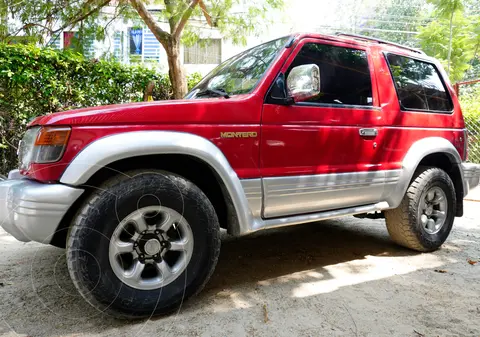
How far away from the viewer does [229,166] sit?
2359 millimetres

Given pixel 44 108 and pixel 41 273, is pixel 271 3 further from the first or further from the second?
pixel 41 273

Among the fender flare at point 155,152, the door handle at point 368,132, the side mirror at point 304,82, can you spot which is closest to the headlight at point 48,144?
the fender flare at point 155,152

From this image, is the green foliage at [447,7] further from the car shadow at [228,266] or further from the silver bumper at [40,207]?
the silver bumper at [40,207]

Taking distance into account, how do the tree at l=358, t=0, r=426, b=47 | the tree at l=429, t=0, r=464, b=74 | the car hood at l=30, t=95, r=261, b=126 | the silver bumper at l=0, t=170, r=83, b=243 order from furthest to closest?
1. the tree at l=358, t=0, r=426, b=47
2. the tree at l=429, t=0, r=464, b=74
3. the car hood at l=30, t=95, r=261, b=126
4. the silver bumper at l=0, t=170, r=83, b=243

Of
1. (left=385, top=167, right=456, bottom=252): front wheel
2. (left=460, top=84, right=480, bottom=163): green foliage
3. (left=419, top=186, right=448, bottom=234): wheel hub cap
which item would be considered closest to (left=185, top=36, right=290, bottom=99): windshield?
(left=385, top=167, right=456, bottom=252): front wheel

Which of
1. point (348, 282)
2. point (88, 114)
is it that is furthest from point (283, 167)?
point (88, 114)

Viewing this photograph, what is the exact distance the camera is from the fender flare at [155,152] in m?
1.99

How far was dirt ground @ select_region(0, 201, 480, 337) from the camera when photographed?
2094 millimetres

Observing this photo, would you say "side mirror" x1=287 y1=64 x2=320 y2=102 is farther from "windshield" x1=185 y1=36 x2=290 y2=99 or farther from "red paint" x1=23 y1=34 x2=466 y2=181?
"windshield" x1=185 y1=36 x2=290 y2=99

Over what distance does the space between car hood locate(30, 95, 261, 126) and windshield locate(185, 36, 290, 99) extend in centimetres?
25

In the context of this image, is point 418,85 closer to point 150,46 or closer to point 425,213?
point 425,213

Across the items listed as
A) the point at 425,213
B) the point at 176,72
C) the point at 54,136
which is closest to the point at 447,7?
the point at 176,72

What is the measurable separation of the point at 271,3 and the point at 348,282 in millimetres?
6226

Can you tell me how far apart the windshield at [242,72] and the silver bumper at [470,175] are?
2.42 meters
